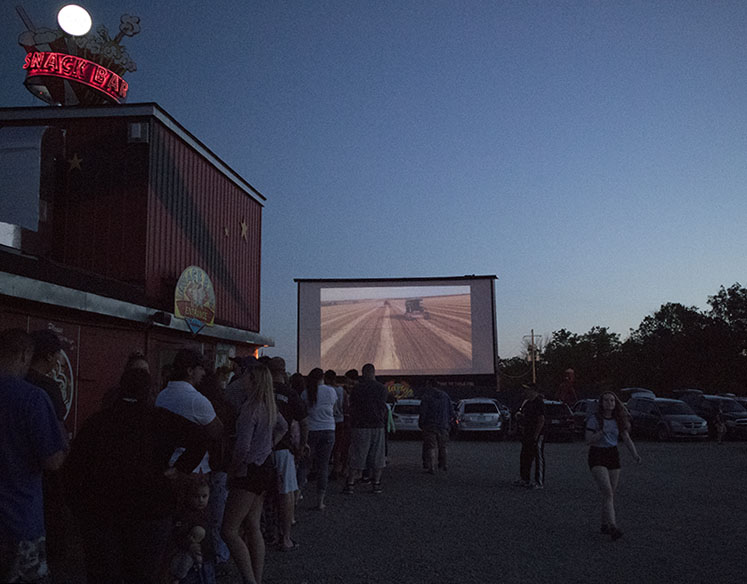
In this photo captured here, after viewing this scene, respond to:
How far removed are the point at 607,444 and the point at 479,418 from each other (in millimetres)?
14535

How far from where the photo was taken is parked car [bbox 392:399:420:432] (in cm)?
2255

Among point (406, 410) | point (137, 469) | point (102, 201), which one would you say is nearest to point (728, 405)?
point (406, 410)

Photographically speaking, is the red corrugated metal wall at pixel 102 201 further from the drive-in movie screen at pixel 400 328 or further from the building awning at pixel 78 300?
the drive-in movie screen at pixel 400 328

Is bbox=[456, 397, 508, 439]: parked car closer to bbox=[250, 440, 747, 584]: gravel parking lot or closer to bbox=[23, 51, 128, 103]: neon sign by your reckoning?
bbox=[250, 440, 747, 584]: gravel parking lot

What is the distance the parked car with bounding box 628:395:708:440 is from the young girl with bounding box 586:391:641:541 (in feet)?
51.7

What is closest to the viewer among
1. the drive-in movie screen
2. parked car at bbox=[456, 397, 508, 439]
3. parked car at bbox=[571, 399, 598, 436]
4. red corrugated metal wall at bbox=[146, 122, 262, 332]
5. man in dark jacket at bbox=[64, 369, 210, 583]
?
man in dark jacket at bbox=[64, 369, 210, 583]

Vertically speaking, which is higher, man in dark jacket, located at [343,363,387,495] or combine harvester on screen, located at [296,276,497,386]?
combine harvester on screen, located at [296,276,497,386]

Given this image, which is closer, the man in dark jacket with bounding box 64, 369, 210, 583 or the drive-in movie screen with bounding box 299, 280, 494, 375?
the man in dark jacket with bounding box 64, 369, 210, 583

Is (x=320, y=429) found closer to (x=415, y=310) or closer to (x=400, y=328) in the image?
(x=400, y=328)

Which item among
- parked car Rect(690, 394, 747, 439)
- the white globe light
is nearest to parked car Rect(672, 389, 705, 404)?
parked car Rect(690, 394, 747, 439)

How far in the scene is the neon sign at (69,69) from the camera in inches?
698

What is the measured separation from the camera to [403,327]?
100ft

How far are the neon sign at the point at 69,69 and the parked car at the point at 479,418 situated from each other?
15.0 meters


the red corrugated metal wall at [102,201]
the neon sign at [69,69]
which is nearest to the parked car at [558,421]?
the red corrugated metal wall at [102,201]
